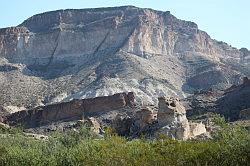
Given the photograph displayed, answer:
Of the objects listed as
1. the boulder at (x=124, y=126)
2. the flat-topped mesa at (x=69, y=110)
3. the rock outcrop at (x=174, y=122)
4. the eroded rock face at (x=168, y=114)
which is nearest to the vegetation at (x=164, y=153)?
the rock outcrop at (x=174, y=122)

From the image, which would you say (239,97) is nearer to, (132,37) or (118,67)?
(118,67)

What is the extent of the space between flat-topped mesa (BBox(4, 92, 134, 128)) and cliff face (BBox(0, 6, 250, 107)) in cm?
1201

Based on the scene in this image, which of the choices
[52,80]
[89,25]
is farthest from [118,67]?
[89,25]

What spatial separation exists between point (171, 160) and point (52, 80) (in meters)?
128

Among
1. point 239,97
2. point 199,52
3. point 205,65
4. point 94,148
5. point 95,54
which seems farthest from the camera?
point 199,52

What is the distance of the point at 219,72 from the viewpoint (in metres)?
157

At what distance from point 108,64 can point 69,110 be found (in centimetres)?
3978

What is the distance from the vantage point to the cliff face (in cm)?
14312

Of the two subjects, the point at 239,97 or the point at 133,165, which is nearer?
the point at 133,165

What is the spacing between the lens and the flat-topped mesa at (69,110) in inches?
4670

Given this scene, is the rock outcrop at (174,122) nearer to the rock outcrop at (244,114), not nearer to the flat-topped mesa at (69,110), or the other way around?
the rock outcrop at (244,114)

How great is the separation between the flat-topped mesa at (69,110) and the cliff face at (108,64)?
12006 mm

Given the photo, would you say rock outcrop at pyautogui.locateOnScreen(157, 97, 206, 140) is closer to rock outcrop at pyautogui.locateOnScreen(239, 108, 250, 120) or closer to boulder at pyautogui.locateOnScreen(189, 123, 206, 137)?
boulder at pyautogui.locateOnScreen(189, 123, 206, 137)

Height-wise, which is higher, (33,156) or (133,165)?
(133,165)
